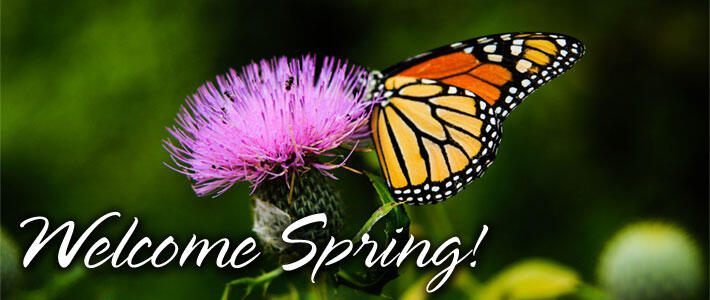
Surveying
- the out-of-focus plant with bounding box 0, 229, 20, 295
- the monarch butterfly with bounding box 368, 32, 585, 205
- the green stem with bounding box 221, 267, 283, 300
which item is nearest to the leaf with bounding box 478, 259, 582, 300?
the monarch butterfly with bounding box 368, 32, 585, 205

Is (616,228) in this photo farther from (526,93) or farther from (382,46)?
(526,93)

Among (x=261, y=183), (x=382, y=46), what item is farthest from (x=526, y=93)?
(x=382, y=46)

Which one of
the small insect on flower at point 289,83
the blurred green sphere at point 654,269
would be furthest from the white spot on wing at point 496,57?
the blurred green sphere at point 654,269

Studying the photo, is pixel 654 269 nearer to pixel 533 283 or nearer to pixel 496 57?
pixel 533 283

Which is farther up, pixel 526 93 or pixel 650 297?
pixel 526 93

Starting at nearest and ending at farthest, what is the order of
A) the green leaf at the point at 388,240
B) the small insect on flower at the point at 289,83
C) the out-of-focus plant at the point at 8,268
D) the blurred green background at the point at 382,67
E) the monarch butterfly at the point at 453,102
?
the green leaf at the point at 388,240 < the small insect on flower at the point at 289,83 < the monarch butterfly at the point at 453,102 < the out-of-focus plant at the point at 8,268 < the blurred green background at the point at 382,67

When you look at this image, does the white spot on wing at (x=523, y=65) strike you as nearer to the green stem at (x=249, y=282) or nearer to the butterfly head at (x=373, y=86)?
the butterfly head at (x=373, y=86)
